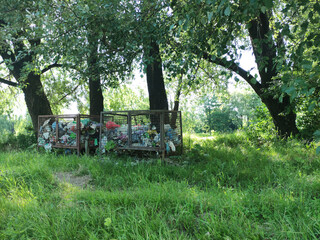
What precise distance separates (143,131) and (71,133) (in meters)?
2.44

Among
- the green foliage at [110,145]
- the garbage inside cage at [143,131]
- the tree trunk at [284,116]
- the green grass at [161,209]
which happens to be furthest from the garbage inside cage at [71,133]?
the tree trunk at [284,116]

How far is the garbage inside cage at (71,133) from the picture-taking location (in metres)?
Result: 6.67

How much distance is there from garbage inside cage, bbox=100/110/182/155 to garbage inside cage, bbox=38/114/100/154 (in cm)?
62

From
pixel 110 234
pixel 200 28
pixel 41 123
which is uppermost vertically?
pixel 200 28

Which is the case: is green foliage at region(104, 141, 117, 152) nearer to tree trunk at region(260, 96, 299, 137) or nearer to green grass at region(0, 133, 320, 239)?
green grass at region(0, 133, 320, 239)

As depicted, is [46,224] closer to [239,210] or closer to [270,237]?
[239,210]

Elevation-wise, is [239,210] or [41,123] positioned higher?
[41,123]

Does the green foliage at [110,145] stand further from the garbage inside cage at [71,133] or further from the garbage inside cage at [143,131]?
the garbage inside cage at [71,133]

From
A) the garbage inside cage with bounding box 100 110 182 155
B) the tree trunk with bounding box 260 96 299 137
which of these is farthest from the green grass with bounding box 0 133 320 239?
the tree trunk with bounding box 260 96 299 137

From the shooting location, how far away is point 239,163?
4969 mm

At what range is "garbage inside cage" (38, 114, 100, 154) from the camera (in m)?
6.67

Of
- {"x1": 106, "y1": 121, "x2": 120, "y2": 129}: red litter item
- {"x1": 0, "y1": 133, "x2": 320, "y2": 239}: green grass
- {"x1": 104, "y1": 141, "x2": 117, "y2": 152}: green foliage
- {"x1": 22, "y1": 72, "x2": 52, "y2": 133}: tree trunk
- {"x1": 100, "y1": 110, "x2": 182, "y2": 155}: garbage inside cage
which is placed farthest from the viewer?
{"x1": 22, "y1": 72, "x2": 52, "y2": 133}: tree trunk

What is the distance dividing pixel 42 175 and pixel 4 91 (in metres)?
9.96

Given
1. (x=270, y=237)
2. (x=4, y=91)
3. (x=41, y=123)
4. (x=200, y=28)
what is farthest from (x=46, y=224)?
(x=4, y=91)
